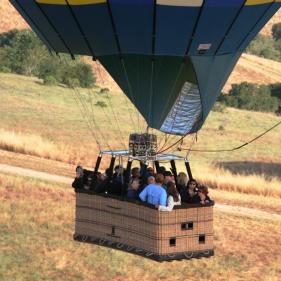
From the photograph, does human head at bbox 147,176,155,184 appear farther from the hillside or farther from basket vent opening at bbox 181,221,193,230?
the hillside

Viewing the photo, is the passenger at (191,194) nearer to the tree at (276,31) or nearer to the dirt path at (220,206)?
the dirt path at (220,206)

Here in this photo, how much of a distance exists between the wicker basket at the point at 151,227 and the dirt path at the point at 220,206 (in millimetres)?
15096

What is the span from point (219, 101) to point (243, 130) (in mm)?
19255

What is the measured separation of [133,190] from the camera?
18047 mm

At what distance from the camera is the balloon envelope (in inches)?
725

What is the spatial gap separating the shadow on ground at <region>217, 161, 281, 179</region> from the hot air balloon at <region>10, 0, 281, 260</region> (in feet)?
79.0

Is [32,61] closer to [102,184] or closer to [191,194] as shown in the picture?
[102,184]

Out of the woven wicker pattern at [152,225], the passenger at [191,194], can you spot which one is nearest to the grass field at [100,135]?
the woven wicker pattern at [152,225]

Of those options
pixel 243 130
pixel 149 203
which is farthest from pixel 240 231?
pixel 243 130

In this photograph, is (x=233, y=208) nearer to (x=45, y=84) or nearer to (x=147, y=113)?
(x=147, y=113)

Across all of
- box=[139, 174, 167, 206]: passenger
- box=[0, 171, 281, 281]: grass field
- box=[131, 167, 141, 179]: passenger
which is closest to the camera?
box=[139, 174, 167, 206]: passenger

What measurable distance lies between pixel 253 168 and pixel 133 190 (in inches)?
1126

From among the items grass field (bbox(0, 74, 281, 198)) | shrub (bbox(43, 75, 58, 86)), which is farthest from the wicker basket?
shrub (bbox(43, 75, 58, 86))

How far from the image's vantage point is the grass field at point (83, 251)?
94.1 feet
